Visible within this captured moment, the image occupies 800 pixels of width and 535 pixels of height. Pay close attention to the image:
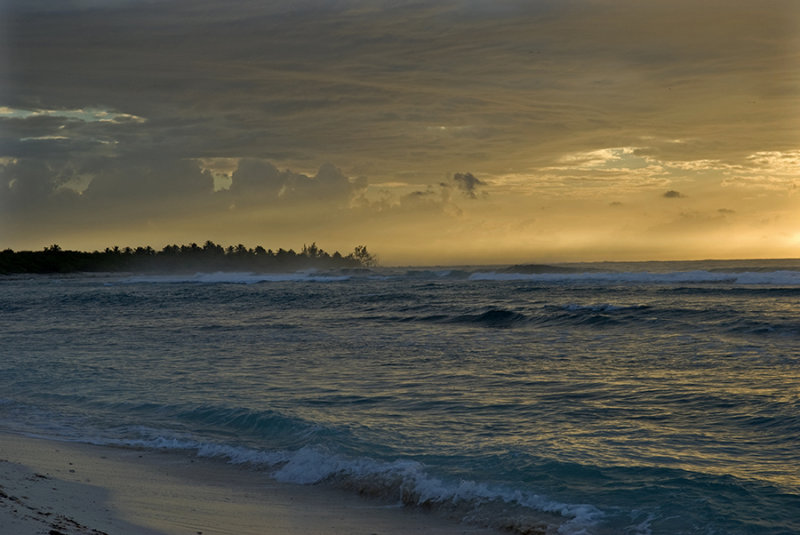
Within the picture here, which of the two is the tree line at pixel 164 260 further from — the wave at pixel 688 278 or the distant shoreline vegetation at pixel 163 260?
the wave at pixel 688 278

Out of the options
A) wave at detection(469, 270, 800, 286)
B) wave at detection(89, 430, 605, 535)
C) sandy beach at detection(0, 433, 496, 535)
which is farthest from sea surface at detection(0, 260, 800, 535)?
wave at detection(469, 270, 800, 286)

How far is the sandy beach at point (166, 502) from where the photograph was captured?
612cm

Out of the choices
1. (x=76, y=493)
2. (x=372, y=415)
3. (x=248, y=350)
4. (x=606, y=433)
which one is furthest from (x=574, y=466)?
(x=248, y=350)

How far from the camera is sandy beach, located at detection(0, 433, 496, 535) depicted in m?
6.12

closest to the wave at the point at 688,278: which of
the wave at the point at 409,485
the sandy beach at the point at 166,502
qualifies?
the wave at the point at 409,485

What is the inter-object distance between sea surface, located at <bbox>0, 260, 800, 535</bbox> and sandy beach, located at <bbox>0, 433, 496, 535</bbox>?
45cm

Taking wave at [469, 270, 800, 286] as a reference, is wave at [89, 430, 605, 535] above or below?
below

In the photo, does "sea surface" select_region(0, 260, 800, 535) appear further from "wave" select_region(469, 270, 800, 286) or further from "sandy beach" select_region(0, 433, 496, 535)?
"wave" select_region(469, 270, 800, 286)

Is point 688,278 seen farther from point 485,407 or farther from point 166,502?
point 166,502

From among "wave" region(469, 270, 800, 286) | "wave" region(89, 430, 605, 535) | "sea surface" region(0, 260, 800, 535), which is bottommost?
"wave" region(89, 430, 605, 535)

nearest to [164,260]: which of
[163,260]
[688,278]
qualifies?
[163,260]

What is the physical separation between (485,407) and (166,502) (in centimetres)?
539

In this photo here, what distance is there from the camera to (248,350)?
18875 mm

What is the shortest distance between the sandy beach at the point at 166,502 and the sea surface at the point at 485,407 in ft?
1.46
